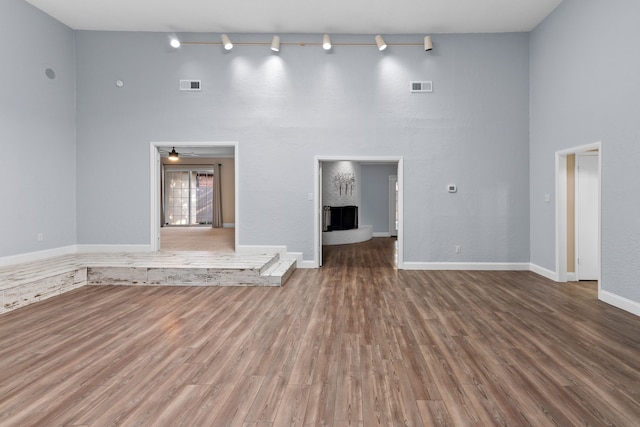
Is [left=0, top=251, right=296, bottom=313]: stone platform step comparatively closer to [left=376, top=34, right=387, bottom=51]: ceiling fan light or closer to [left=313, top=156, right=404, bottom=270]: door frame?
[left=313, top=156, right=404, bottom=270]: door frame

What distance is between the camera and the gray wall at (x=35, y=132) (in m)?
4.72

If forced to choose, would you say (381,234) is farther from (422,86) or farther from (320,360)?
(320,360)

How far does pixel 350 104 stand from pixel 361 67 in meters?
0.66

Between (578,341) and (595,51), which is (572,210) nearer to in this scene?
(595,51)

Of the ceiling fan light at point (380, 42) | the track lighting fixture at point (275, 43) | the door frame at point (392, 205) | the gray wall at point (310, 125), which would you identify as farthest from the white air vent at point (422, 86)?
the door frame at point (392, 205)

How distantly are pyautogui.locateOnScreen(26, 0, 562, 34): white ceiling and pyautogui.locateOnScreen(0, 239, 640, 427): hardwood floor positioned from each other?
13.6 ft

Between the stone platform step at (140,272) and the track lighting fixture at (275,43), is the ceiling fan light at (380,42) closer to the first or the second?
the track lighting fixture at (275,43)

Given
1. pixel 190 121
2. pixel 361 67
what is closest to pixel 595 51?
pixel 361 67

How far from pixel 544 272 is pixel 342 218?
514 centimetres

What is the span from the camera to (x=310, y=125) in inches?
230

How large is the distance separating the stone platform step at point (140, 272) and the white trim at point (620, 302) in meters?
3.87

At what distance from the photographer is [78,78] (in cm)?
589

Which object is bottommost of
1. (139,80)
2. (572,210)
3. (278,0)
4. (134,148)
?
(572,210)

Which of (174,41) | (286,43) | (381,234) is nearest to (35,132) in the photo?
(174,41)
